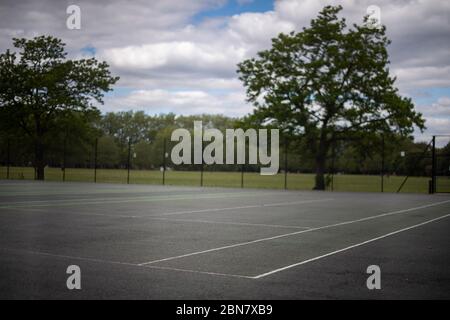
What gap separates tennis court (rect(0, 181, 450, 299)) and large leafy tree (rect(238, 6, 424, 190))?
19.3 metres

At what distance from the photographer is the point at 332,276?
717cm

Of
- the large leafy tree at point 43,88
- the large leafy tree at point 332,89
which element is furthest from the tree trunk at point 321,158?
the large leafy tree at point 43,88

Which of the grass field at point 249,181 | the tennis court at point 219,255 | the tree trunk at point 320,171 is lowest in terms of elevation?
the grass field at point 249,181

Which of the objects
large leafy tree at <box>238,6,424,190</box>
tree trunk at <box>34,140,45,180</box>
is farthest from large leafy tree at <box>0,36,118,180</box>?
large leafy tree at <box>238,6,424,190</box>

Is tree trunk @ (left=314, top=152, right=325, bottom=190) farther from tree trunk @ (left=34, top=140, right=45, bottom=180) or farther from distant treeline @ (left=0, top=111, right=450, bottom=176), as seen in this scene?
tree trunk @ (left=34, top=140, right=45, bottom=180)

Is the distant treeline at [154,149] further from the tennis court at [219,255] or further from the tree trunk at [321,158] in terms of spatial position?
the tennis court at [219,255]

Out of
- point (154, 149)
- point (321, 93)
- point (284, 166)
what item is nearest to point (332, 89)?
point (321, 93)

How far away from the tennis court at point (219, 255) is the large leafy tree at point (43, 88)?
29139 mm

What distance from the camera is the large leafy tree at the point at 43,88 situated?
42.7m

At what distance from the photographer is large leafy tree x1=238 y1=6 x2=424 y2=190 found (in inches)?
1356

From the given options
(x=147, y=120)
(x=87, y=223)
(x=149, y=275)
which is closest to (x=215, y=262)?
(x=149, y=275)

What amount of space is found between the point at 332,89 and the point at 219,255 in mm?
27204

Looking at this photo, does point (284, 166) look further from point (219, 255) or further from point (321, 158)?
point (219, 255)

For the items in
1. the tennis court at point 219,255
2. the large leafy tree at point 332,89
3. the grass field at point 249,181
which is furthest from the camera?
the grass field at point 249,181
